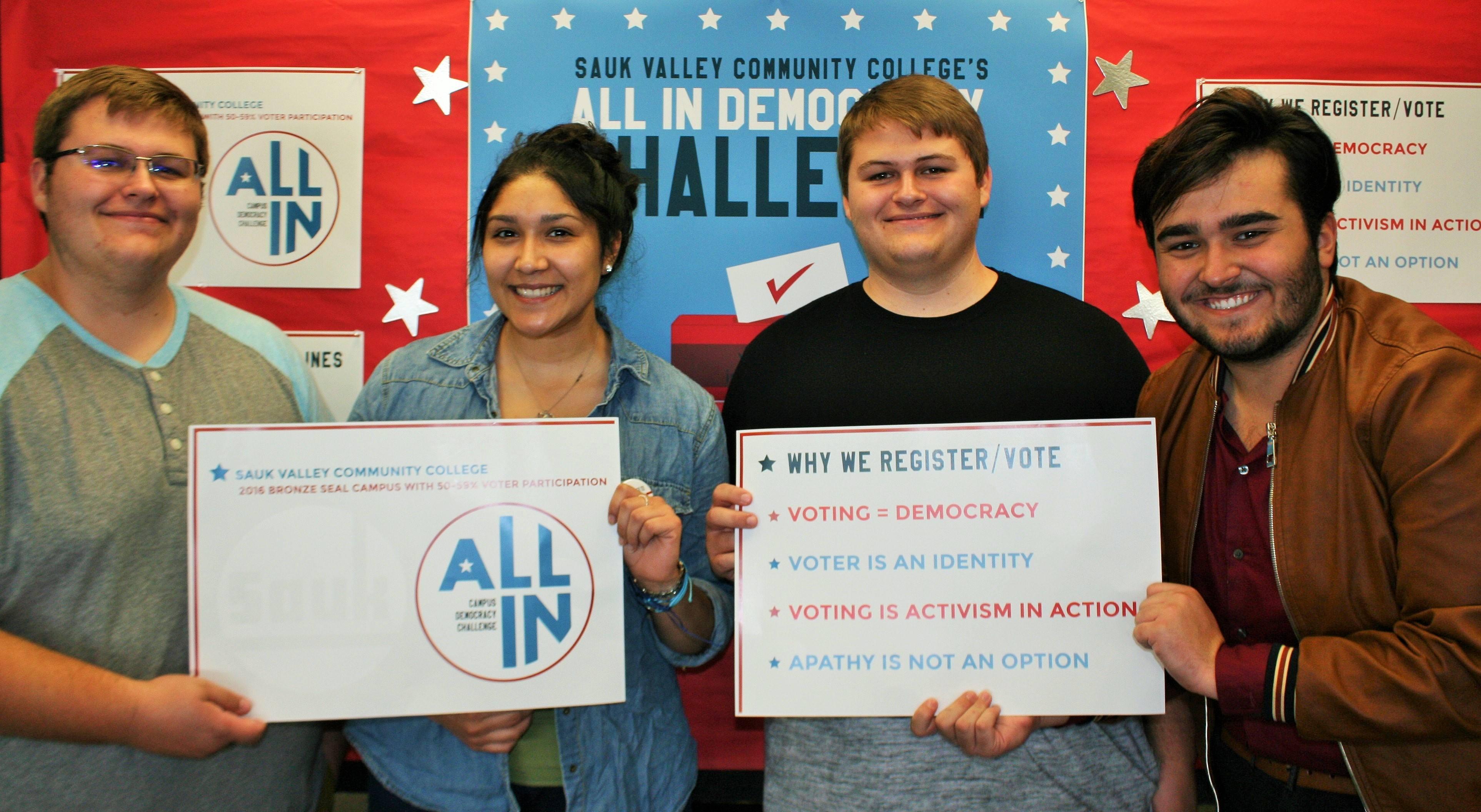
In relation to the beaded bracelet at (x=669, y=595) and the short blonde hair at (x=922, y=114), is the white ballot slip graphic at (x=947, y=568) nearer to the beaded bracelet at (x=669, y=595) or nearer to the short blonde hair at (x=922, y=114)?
the beaded bracelet at (x=669, y=595)

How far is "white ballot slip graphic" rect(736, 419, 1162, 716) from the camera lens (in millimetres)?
1816

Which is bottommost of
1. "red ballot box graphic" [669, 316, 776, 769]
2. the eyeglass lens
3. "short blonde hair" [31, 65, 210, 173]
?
"red ballot box graphic" [669, 316, 776, 769]

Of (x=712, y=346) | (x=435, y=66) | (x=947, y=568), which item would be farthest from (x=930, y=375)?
(x=435, y=66)

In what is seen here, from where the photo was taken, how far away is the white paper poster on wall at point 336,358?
9.93 feet

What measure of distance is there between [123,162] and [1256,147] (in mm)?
2445

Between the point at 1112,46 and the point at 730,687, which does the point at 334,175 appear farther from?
the point at 1112,46

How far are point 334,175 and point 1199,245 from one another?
2.79 meters

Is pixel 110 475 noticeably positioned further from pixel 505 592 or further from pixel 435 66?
pixel 435 66

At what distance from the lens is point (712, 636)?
2061 millimetres

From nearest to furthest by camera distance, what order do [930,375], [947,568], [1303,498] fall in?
[1303,498] → [947,568] → [930,375]

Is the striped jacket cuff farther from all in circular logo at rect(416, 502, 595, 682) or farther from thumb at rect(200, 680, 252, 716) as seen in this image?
thumb at rect(200, 680, 252, 716)

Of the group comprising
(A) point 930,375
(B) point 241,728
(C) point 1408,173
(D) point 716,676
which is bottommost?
(D) point 716,676

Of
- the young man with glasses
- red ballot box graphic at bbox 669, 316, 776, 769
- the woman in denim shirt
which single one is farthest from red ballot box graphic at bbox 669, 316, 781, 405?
the young man with glasses

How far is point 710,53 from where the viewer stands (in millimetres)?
2947
